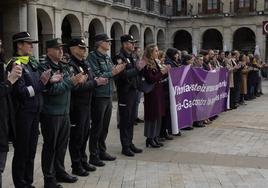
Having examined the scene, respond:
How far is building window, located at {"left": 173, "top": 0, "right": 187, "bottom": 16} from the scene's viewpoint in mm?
40375

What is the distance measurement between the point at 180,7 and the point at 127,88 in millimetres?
34109

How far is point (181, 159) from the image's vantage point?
7.51 meters

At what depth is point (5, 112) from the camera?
4777 millimetres

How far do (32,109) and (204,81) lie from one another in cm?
629

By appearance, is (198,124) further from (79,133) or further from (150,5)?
(150,5)

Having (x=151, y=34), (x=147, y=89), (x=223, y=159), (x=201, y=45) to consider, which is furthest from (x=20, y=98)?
(x=201, y=45)

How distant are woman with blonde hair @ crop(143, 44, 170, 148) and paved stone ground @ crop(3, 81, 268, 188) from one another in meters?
0.32

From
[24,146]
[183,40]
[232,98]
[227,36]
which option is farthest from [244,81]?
[183,40]

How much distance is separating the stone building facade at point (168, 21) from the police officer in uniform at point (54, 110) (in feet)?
55.0

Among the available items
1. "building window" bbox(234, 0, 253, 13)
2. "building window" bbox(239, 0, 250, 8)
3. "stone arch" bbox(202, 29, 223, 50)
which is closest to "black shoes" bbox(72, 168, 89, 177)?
"building window" bbox(234, 0, 253, 13)

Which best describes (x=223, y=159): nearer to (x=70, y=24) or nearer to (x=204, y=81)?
(x=204, y=81)

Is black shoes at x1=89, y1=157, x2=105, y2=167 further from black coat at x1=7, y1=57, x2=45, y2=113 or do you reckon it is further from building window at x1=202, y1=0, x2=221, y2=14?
building window at x1=202, y1=0, x2=221, y2=14

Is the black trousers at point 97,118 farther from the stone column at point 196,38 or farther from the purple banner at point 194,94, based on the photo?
the stone column at point 196,38

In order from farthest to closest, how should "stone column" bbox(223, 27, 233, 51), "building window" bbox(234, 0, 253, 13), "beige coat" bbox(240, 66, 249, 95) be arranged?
"stone column" bbox(223, 27, 233, 51) → "building window" bbox(234, 0, 253, 13) → "beige coat" bbox(240, 66, 249, 95)
